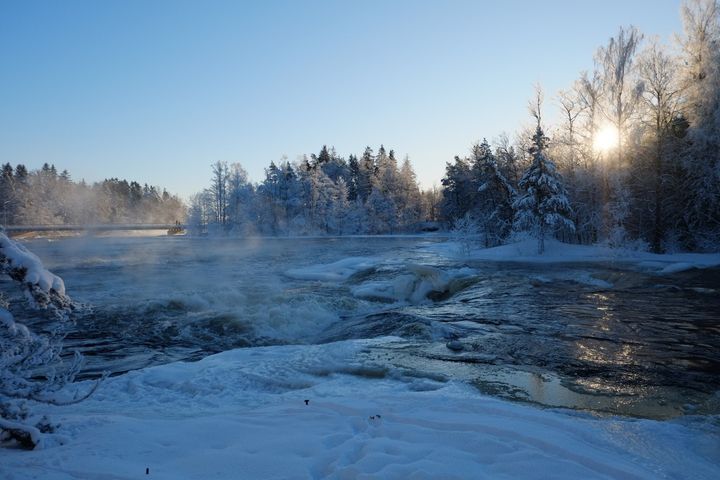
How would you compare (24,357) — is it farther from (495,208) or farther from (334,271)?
(495,208)

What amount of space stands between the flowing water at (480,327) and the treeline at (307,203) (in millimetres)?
53766

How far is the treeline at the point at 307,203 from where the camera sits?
75438mm

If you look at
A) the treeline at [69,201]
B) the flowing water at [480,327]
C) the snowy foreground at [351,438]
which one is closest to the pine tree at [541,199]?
the flowing water at [480,327]

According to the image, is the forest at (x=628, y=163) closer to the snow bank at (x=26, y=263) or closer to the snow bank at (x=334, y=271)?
the snow bank at (x=334, y=271)

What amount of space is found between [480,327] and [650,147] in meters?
26.0

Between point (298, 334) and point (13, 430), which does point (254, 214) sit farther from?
point (13, 430)

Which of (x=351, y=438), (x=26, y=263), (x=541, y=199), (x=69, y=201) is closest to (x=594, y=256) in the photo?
(x=541, y=199)

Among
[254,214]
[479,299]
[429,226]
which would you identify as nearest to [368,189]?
[429,226]

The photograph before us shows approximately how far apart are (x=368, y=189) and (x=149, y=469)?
78492mm

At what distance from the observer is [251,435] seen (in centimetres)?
459

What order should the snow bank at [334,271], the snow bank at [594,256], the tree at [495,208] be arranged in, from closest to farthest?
1. the snow bank at [334,271]
2. the snow bank at [594,256]
3. the tree at [495,208]

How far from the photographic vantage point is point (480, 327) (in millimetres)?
11117

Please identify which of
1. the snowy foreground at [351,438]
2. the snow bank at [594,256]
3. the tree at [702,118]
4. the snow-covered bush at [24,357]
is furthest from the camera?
the tree at [702,118]

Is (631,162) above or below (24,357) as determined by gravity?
above
